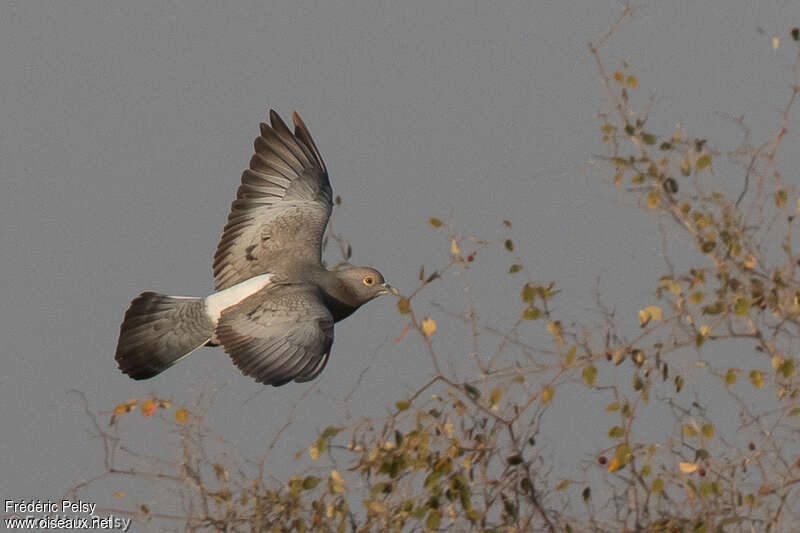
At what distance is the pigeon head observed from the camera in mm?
10117

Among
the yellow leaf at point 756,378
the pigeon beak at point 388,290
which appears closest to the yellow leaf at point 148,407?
the yellow leaf at point 756,378

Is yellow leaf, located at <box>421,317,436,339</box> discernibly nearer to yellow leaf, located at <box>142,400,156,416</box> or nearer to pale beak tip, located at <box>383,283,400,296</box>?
yellow leaf, located at <box>142,400,156,416</box>

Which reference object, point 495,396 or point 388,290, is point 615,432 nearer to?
point 495,396

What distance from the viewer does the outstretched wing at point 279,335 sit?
8445 mm

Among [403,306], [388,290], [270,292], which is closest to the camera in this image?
[403,306]

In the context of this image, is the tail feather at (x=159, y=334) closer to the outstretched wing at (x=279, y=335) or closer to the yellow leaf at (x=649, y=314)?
the outstretched wing at (x=279, y=335)

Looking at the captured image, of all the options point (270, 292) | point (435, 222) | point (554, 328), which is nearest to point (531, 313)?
point (554, 328)

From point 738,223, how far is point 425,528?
2370 mm

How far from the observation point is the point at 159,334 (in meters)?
9.91

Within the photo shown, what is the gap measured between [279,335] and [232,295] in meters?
1.17

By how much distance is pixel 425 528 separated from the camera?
611 centimetres

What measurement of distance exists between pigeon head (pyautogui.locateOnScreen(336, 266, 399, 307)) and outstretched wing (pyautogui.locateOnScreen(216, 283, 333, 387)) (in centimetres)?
81

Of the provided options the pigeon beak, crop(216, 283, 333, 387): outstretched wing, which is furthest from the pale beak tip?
crop(216, 283, 333, 387): outstretched wing

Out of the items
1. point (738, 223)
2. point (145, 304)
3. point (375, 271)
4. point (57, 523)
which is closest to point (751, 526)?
point (738, 223)
